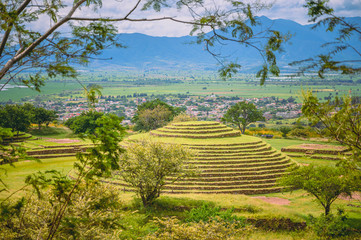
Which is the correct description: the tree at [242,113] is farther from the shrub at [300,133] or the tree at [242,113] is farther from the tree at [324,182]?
the tree at [324,182]

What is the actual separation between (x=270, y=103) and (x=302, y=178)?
390 feet

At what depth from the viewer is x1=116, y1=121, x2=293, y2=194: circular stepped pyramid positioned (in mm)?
24031

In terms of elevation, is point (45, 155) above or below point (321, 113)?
below

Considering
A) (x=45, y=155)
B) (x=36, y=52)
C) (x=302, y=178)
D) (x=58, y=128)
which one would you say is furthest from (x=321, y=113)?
(x=58, y=128)

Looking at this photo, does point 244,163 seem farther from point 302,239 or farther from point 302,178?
point 302,239

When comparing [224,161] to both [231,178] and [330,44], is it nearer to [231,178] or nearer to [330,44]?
[231,178]

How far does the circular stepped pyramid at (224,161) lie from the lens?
78.8 ft

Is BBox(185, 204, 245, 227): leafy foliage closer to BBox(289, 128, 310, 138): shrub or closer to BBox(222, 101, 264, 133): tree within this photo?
BBox(289, 128, 310, 138): shrub

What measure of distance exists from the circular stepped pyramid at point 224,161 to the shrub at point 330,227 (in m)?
8.01

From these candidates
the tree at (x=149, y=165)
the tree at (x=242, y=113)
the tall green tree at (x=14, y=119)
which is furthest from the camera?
the tree at (x=242, y=113)

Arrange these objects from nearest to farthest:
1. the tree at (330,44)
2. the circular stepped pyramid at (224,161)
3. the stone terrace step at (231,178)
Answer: the tree at (330,44) < the circular stepped pyramid at (224,161) < the stone terrace step at (231,178)

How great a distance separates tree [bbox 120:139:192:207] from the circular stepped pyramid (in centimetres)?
287

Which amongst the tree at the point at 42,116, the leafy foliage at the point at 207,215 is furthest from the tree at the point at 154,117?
the leafy foliage at the point at 207,215

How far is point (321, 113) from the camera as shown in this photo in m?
9.14
